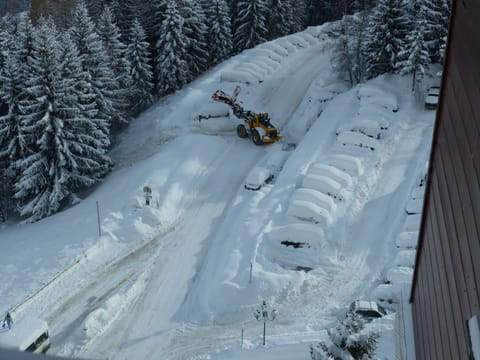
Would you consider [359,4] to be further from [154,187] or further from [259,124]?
[154,187]

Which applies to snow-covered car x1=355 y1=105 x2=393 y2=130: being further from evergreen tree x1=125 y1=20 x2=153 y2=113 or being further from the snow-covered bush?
the snow-covered bush

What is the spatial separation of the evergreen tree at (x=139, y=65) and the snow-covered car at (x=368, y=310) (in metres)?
29.3

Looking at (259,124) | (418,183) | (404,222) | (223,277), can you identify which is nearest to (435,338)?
(223,277)

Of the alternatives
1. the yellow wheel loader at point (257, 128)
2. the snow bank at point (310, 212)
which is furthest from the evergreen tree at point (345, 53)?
the snow bank at point (310, 212)

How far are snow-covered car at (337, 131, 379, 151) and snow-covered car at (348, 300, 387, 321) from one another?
41.4ft

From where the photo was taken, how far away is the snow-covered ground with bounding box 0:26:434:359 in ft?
71.6

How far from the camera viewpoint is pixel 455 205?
6.97 meters

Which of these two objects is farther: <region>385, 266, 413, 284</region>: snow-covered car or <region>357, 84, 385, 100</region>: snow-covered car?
<region>357, 84, 385, 100</region>: snow-covered car

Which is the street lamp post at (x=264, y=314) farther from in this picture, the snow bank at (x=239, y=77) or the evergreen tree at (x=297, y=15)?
the evergreen tree at (x=297, y=15)

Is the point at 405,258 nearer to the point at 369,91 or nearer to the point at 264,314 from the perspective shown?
the point at 264,314

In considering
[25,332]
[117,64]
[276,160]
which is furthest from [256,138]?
[25,332]

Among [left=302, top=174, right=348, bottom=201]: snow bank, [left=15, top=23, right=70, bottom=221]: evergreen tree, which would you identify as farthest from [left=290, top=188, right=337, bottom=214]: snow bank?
[left=15, top=23, right=70, bottom=221]: evergreen tree

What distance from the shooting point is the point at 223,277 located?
23.8 metres

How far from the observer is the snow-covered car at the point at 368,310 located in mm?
20266
